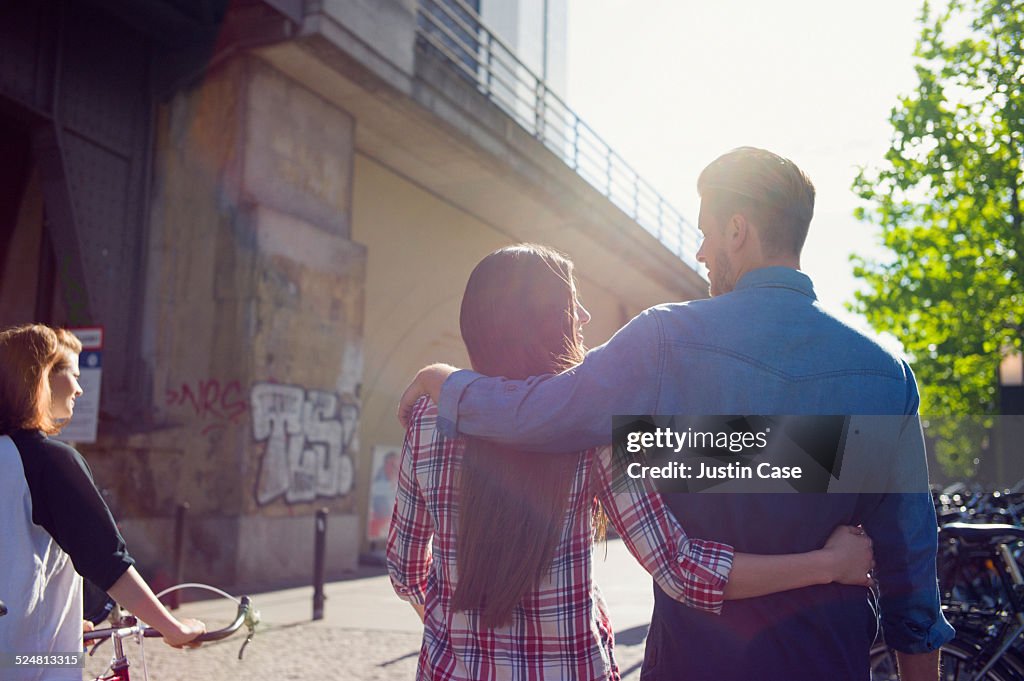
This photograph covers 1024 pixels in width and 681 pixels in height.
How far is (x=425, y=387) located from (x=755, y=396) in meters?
0.64

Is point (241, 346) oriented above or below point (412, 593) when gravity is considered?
above

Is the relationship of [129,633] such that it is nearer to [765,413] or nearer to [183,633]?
[183,633]

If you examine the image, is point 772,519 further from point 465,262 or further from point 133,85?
point 465,262

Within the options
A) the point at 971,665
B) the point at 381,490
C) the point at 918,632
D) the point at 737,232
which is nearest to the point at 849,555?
the point at 918,632

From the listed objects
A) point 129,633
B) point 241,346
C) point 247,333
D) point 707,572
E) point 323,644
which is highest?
point 247,333

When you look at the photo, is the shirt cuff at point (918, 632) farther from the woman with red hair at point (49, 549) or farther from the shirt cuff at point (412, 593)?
the woman with red hair at point (49, 549)

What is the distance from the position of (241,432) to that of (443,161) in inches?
222

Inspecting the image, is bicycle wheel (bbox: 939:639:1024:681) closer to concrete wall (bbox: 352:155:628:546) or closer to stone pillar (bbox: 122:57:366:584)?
stone pillar (bbox: 122:57:366:584)

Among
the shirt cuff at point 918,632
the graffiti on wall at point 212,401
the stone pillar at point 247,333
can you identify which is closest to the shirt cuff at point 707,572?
the shirt cuff at point 918,632

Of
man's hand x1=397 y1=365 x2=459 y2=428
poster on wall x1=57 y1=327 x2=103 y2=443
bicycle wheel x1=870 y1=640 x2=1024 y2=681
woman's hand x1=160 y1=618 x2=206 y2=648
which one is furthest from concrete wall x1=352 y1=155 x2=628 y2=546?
man's hand x1=397 y1=365 x2=459 y2=428

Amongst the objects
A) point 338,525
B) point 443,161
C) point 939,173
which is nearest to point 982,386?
point 939,173

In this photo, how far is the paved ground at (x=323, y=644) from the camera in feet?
20.2

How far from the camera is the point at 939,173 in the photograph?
54.1 feet

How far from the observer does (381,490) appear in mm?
15125
